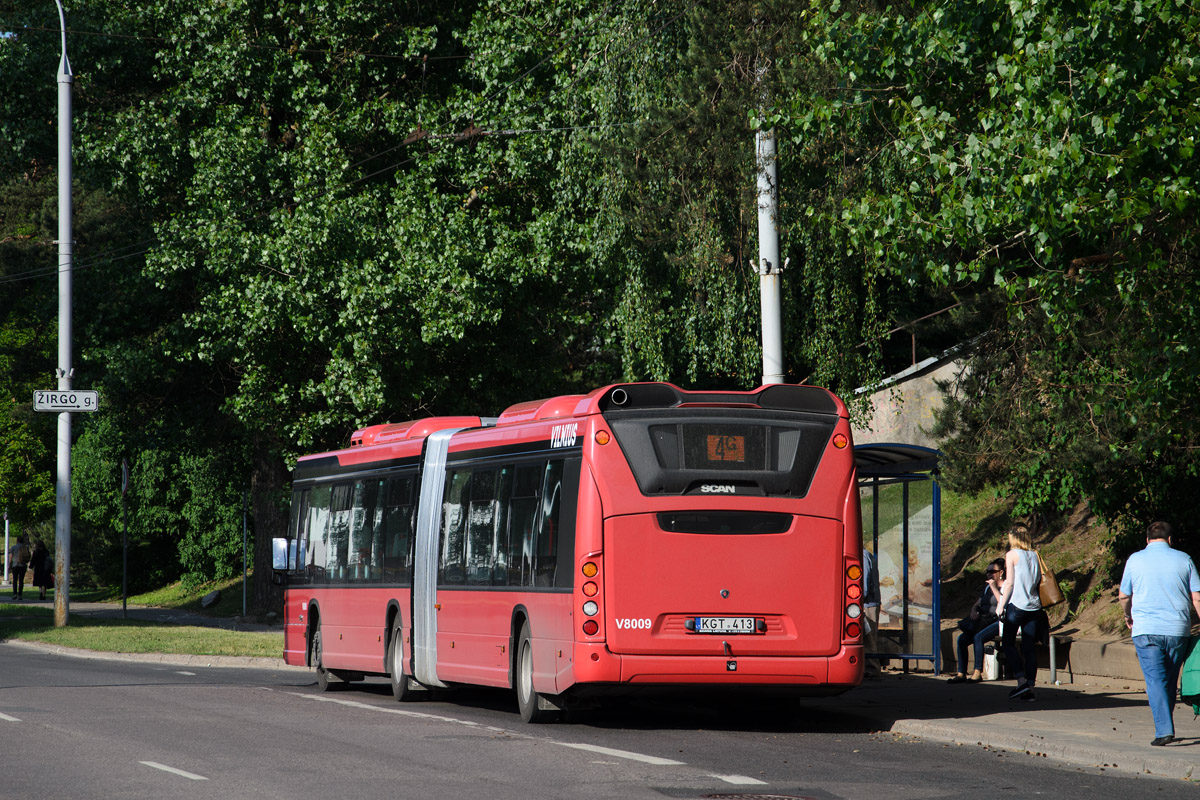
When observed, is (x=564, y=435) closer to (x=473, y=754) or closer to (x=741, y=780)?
(x=473, y=754)

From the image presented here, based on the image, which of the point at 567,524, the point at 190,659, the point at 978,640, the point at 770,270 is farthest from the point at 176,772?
the point at 190,659

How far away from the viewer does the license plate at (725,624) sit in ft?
41.8

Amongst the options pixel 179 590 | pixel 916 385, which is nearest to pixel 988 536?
pixel 916 385

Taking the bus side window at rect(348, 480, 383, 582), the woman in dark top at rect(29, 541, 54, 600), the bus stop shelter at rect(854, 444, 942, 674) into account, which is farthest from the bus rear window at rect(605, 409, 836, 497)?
the woman in dark top at rect(29, 541, 54, 600)

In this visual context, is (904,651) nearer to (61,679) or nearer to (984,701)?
(984,701)

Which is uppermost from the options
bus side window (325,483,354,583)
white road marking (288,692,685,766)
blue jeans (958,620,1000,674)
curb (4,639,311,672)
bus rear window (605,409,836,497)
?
bus rear window (605,409,836,497)

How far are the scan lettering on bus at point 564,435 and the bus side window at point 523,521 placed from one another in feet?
1.17

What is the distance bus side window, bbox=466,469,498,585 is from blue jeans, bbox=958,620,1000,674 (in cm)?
615

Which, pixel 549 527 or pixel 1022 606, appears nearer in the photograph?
pixel 549 527

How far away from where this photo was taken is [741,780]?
32.5 feet

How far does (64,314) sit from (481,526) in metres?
16.4

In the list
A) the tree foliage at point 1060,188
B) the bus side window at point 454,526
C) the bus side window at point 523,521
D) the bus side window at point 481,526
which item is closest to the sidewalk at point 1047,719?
the tree foliage at point 1060,188

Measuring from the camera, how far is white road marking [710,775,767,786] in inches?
384

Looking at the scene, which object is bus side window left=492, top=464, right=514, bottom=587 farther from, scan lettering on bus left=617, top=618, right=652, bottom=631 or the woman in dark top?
the woman in dark top
